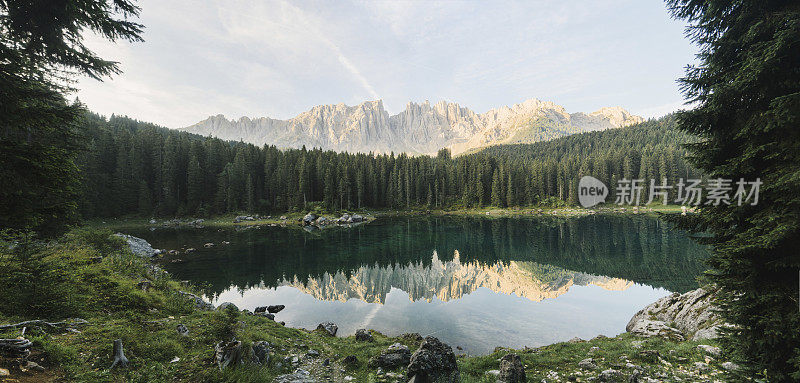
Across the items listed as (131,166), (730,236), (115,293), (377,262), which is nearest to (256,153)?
(131,166)

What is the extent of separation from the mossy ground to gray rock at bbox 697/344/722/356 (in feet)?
0.88

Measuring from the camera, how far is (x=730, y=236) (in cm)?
686

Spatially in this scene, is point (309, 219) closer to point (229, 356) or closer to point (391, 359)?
point (391, 359)

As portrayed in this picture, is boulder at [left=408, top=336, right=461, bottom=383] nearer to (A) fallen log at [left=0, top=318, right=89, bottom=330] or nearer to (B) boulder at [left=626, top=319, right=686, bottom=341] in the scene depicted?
(A) fallen log at [left=0, top=318, right=89, bottom=330]

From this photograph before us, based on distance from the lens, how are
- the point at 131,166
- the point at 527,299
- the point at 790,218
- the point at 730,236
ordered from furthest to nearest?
the point at 131,166 → the point at 527,299 → the point at 730,236 → the point at 790,218

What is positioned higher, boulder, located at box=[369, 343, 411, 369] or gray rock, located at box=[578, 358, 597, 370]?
gray rock, located at box=[578, 358, 597, 370]

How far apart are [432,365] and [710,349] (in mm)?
10156

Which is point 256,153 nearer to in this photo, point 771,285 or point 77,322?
point 77,322

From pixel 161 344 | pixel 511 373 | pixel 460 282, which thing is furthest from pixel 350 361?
pixel 460 282

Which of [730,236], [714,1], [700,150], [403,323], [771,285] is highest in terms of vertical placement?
[714,1]

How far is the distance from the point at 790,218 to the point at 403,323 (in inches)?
665

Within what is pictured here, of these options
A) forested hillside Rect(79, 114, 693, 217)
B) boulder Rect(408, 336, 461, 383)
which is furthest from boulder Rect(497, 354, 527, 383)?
forested hillside Rect(79, 114, 693, 217)

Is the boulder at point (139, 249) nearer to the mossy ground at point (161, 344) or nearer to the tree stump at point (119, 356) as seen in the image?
the mossy ground at point (161, 344)

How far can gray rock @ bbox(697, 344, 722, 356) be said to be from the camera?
9150mm
